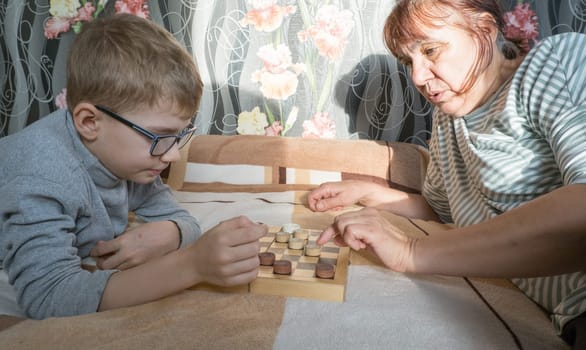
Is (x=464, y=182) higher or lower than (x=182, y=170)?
higher

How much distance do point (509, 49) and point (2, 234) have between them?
4.03 feet

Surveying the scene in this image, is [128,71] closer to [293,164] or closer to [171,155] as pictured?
[171,155]

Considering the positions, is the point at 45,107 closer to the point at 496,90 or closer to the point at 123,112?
the point at 123,112

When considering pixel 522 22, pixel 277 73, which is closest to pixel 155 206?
pixel 277 73

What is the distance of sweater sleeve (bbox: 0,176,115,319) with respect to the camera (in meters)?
0.80

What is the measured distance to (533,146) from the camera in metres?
0.99

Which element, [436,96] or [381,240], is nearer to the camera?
[381,240]

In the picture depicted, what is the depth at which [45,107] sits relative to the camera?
7.04 ft

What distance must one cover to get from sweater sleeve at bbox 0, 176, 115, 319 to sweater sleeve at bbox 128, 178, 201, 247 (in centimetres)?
38

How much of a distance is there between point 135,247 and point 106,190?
15cm

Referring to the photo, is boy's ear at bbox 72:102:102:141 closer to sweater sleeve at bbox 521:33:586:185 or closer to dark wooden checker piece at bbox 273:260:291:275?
dark wooden checker piece at bbox 273:260:291:275

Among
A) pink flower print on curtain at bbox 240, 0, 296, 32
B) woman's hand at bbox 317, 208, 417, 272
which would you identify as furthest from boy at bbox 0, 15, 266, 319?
pink flower print on curtain at bbox 240, 0, 296, 32

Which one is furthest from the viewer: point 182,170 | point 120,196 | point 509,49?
point 182,170

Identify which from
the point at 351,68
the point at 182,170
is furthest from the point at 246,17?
the point at 182,170
